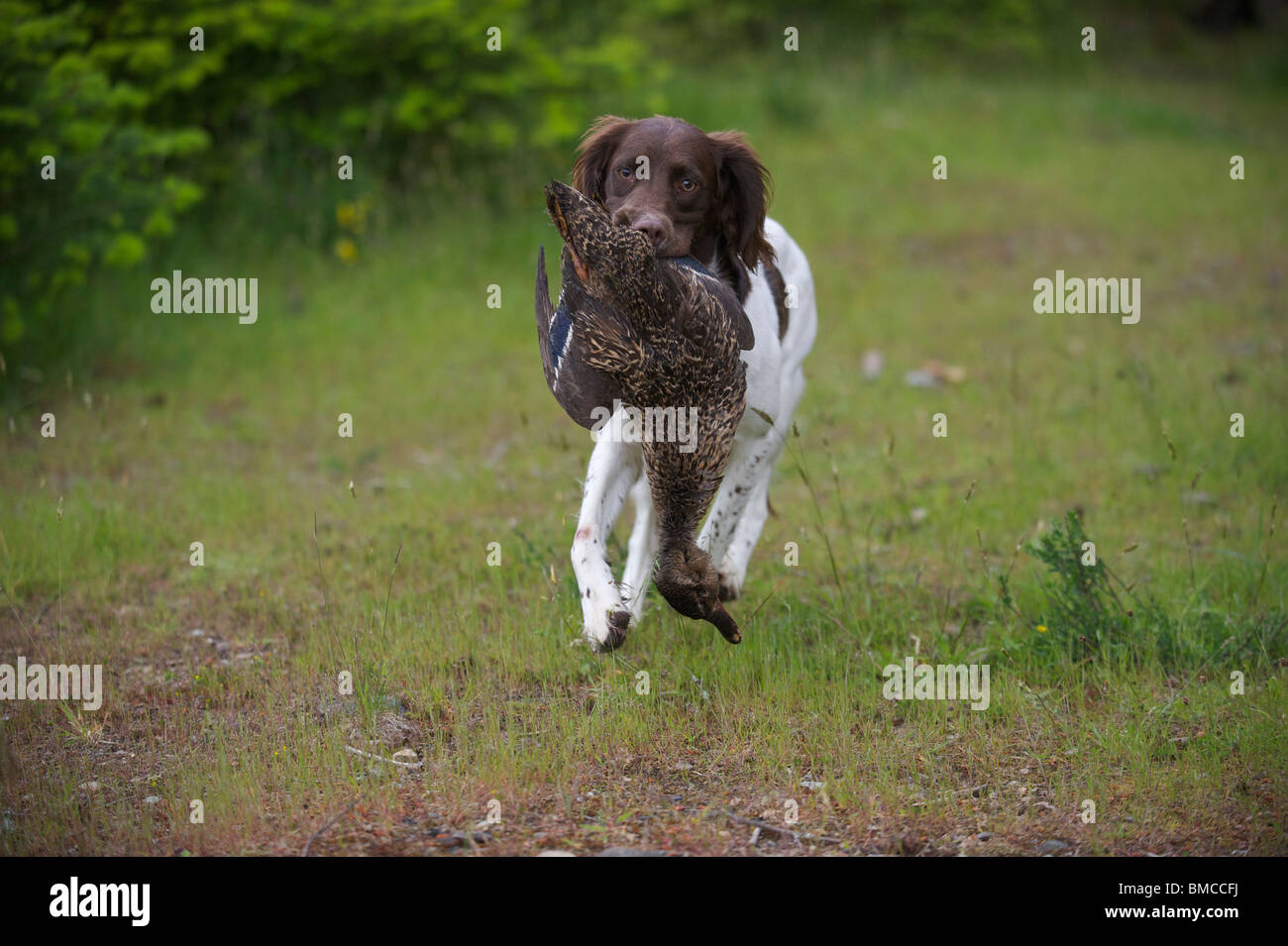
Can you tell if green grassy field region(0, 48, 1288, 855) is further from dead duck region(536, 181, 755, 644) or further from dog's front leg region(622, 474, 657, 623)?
dead duck region(536, 181, 755, 644)

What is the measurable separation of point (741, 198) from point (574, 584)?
1520mm

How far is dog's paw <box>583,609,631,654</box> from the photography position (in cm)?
379

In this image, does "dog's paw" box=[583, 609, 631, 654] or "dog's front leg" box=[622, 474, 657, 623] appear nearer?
"dog's paw" box=[583, 609, 631, 654]

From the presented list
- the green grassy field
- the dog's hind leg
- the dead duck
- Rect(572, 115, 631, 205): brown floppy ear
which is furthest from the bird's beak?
Rect(572, 115, 631, 205): brown floppy ear

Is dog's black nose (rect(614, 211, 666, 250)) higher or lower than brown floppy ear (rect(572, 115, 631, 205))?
lower

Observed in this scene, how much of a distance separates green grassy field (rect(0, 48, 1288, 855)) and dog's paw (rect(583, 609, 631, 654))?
0.99ft

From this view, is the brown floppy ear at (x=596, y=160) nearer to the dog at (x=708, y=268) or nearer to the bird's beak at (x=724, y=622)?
the dog at (x=708, y=268)

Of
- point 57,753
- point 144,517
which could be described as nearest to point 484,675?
point 57,753

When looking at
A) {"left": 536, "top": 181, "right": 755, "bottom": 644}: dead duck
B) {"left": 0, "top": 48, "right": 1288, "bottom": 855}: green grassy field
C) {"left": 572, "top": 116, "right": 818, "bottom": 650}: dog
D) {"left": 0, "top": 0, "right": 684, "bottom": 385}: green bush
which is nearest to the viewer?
{"left": 536, "top": 181, "right": 755, "bottom": 644}: dead duck

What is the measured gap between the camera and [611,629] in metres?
3.81

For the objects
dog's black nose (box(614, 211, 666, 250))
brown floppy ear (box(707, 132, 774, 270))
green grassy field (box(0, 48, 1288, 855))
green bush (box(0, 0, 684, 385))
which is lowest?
green grassy field (box(0, 48, 1288, 855))

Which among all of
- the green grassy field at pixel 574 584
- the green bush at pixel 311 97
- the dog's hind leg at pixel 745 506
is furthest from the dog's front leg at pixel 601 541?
the green bush at pixel 311 97

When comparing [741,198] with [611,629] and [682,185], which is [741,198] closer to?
[682,185]

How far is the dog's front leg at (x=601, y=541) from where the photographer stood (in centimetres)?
383
